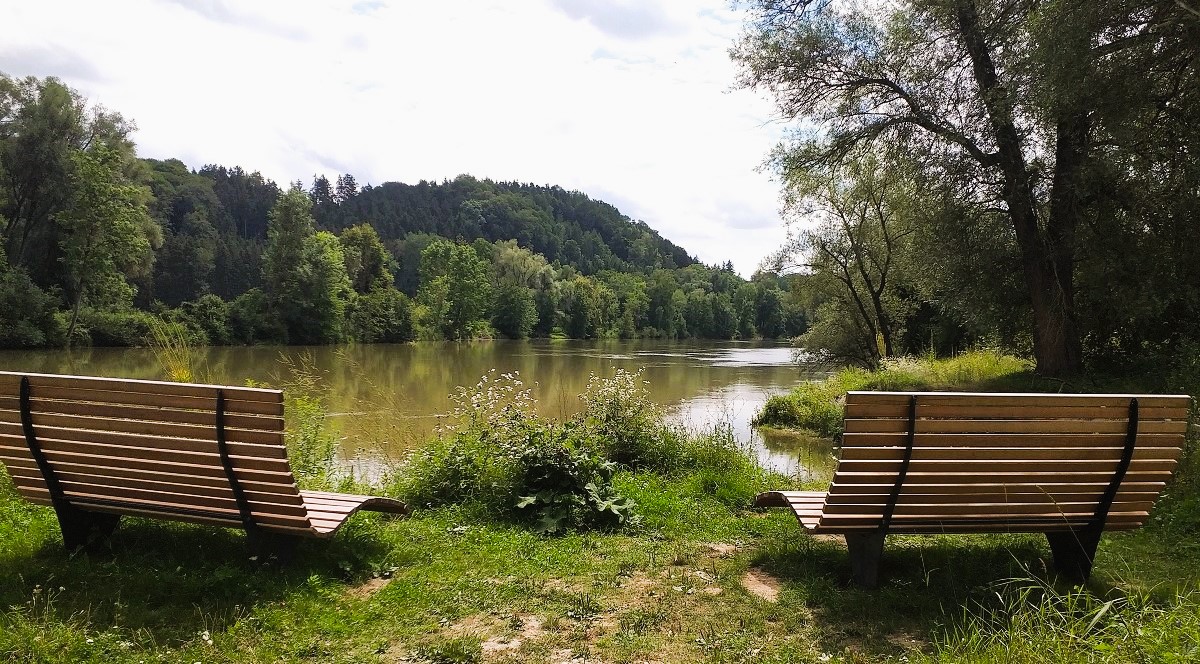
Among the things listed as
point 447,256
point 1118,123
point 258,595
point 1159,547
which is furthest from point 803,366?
point 447,256

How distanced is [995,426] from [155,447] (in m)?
3.99

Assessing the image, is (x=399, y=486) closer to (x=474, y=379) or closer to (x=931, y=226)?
(x=931, y=226)

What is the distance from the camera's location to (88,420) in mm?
3332

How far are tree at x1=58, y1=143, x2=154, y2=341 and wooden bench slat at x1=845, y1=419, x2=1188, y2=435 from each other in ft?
140

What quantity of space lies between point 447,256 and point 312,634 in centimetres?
7290

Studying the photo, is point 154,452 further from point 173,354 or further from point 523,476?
point 173,354

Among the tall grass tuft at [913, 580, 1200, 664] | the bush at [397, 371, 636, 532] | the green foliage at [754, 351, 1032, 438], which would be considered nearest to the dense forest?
the bush at [397, 371, 636, 532]

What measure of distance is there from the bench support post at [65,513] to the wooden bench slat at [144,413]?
0.25 ft

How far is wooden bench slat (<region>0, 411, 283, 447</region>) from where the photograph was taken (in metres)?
3.21

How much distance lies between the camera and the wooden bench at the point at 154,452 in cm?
322

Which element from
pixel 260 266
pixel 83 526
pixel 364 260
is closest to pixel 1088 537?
pixel 83 526

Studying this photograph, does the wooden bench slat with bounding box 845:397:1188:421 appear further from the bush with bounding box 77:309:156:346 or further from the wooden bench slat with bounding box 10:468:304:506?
the bush with bounding box 77:309:156:346

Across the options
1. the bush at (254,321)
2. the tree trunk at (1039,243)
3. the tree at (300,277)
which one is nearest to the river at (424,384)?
the tree trunk at (1039,243)

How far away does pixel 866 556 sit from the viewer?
12.1 ft
